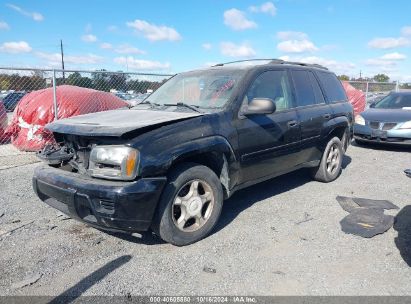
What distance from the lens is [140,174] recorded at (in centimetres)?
315

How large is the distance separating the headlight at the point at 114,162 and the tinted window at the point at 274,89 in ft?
5.66

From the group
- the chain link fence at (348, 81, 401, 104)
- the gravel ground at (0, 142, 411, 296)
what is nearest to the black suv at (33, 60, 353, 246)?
the gravel ground at (0, 142, 411, 296)

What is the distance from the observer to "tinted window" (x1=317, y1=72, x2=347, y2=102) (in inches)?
228

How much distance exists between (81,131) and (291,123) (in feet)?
8.75

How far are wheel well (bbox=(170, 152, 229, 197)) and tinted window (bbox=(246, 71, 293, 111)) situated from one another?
33.8 inches

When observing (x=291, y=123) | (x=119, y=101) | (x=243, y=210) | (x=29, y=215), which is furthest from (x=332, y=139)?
(x=119, y=101)

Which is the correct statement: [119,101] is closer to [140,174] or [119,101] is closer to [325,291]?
[140,174]

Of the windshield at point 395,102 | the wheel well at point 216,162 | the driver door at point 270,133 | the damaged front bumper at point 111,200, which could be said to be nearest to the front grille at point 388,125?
the windshield at point 395,102

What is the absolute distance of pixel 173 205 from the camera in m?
3.48

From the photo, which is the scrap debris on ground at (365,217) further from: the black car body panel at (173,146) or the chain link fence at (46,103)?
the chain link fence at (46,103)

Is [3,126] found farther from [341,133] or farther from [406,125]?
[406,125]

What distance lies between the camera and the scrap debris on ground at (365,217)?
4.03m

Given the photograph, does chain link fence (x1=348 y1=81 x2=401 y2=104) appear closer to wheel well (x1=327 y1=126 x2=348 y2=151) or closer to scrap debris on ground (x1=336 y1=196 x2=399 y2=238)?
wheel well (x1=327 y1=126 x2=348 y2=151)

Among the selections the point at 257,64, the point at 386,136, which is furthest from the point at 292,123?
the point at 386,136
